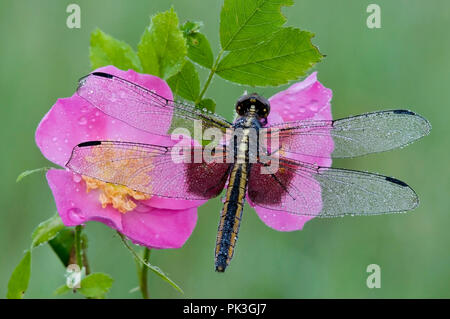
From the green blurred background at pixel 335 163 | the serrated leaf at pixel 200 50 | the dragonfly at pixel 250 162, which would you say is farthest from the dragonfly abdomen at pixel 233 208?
the green blurred background at pixel 335 163

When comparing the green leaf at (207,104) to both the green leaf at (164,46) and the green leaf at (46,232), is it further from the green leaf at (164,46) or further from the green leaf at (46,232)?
the green leaf at (46,232)

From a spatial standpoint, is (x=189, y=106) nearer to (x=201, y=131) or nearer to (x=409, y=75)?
(x=201, y=131)

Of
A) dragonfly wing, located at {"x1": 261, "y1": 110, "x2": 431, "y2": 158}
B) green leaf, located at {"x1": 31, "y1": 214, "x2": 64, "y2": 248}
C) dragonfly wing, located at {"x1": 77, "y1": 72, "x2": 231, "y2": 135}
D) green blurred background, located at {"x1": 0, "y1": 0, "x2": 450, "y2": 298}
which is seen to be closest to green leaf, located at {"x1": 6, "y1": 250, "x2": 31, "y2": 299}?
green leaf, located at {"x1": 31, "y1": 214, "x2": 64, "y2": 248}

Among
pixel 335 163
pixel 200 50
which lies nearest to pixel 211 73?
pixel 200 50

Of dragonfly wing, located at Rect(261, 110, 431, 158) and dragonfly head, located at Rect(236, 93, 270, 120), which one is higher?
dragonfly head, located at Rect(236, 93, 270, 120)

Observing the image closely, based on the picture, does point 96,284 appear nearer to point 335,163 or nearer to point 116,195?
point 116,195

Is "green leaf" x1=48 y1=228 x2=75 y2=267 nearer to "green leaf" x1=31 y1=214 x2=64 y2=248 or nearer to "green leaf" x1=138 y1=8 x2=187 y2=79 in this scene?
"green leaf" x1=31 y1=214 x2=64 y2=248

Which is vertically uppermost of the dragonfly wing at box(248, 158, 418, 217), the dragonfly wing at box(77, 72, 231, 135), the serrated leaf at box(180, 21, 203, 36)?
the serrated leaf at box(180, 21, 203, 36)

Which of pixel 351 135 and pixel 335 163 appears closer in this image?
pixel 351 135
